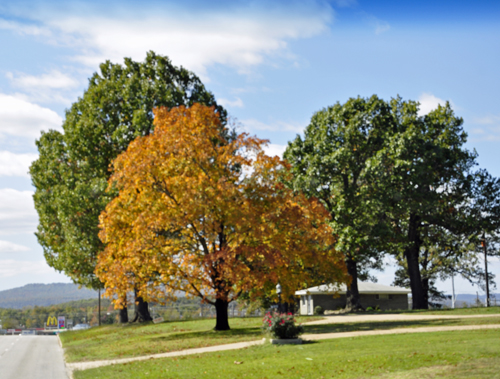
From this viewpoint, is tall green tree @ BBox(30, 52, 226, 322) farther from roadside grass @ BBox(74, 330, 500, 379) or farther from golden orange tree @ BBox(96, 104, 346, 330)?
roadside grass @ BBox(74, 330, 500, 379)

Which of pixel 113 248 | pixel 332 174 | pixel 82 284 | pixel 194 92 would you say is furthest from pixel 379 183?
pixel 82 284

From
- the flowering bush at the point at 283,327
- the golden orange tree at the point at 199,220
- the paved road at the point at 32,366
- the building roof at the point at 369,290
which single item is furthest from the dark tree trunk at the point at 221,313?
the building roof at the point at 369,290

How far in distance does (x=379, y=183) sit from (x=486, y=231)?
34.6 feet

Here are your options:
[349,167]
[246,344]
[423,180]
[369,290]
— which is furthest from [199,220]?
[369,290]

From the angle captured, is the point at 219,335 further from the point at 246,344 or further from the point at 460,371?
the point at 460,371

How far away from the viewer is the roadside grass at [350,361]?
39.1 feet

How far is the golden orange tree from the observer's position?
78.8 ft

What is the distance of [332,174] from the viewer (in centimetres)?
3703

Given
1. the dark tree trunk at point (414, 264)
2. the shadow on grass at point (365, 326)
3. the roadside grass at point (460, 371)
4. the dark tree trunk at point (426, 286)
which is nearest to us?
the roadside grass at point (460, 371)

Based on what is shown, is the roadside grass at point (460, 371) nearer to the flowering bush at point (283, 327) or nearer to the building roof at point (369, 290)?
the flowering bush at point (283, 327)

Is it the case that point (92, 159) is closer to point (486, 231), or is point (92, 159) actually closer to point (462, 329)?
point (462, 329)

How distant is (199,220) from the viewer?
25.1 metres

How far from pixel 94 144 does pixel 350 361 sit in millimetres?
26181

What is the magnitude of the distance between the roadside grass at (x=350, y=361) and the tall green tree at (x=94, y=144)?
17.9 metres
